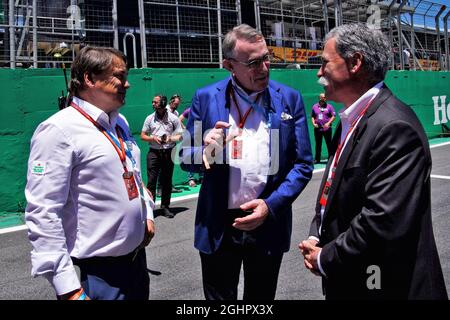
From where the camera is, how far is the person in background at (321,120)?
1180cm

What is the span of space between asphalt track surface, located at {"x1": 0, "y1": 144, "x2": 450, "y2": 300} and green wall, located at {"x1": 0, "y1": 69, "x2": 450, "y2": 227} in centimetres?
142

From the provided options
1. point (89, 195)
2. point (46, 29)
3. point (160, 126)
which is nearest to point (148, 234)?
point (89, 195)

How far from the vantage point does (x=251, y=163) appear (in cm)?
247

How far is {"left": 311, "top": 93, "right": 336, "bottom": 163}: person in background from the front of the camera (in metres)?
11.8

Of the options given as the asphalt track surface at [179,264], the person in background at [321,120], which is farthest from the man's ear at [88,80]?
the person in background at [321,120]

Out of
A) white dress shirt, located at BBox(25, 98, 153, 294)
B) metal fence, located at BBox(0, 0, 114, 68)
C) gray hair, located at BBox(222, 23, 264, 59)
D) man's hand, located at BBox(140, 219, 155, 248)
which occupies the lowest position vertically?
man's hand, located at BBox(140, 219, 155, 248)

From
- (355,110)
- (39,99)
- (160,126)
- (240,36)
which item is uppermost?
(39,99)

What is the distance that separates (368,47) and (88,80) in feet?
4.28

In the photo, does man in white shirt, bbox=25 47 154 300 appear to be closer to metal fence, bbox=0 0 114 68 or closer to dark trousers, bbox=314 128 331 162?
metal fence, bbox=0 0 114 68

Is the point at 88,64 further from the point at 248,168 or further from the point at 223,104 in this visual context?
the point at 248,168

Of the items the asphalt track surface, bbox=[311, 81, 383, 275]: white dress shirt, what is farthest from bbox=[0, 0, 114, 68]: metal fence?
bbox=[311, 81, 383, 275]: white dress shirt

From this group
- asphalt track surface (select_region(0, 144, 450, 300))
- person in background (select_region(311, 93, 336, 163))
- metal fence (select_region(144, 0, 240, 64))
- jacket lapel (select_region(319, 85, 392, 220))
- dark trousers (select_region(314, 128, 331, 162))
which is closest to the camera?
jacket lapel (select_region(319, 85, 392, 220))

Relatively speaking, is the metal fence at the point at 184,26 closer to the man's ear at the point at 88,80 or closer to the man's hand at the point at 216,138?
the man's ear at the point at 88,80

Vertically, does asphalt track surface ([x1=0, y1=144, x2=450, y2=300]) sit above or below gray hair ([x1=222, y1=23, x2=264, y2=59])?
below
